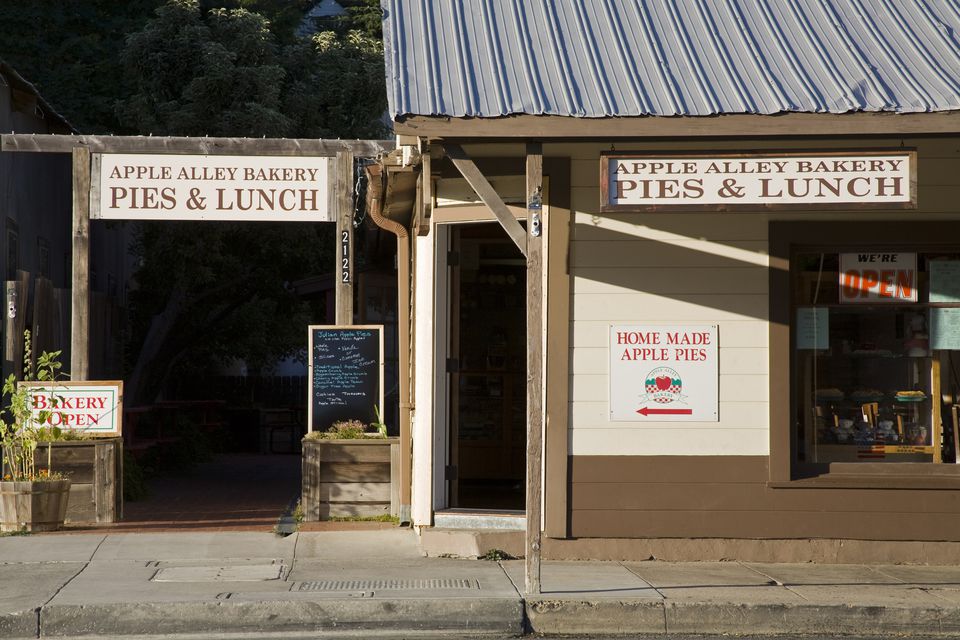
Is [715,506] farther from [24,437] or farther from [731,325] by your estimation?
[24,437]

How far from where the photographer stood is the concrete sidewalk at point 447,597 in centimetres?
761

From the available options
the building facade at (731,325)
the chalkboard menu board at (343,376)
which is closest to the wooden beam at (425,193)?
the building facade at (731,325)

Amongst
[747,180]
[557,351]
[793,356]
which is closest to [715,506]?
[793,356]

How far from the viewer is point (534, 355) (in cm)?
823

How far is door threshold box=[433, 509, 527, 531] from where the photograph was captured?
32.6ft

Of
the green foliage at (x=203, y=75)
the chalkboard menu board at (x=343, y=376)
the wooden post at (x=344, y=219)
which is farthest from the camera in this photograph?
the green foliage at (x=203, y=75)

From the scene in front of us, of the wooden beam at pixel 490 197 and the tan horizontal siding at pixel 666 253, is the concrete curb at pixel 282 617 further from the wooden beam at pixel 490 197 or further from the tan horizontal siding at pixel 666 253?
the tan horizontal siding at pixel 666 253

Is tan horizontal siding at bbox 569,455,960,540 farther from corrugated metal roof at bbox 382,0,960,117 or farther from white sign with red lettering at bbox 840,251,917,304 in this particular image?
corrugated metal roof at bbox 382,0,960,117

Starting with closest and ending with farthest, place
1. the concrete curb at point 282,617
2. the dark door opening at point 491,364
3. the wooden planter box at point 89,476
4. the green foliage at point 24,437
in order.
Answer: the concrete curb at point 282,617 < the green foliage at point 24,437 < the wooden planter box at point 89,476 < the dark door opening at point 491,364

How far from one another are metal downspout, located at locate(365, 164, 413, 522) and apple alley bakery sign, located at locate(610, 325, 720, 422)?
8.57 ft

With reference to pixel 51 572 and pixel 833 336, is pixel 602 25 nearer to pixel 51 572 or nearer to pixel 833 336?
pixel 833 336

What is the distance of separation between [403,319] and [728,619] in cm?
523

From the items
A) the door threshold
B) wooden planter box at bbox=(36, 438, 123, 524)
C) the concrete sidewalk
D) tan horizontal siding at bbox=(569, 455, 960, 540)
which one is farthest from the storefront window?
wooden planter box at bbox=(36, 438, 123, 524)

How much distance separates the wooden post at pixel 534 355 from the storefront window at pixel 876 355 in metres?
2.58
